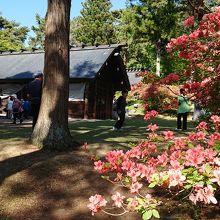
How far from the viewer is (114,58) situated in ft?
86.9

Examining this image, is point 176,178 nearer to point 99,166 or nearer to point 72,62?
point 99,166

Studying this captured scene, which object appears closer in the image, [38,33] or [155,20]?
[155,20]

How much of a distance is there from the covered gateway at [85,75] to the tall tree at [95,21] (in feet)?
81.8

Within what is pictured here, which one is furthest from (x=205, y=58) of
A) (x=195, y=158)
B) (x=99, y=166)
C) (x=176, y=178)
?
(x=176, y=178)

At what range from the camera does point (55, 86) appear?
8.09 metres

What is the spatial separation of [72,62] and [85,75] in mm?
3004

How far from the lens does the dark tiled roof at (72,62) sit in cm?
2417

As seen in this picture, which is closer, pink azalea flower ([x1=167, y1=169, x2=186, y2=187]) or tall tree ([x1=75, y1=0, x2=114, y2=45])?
pink azalea flower ([x1=167, y1=169, x2=186, y2=187])

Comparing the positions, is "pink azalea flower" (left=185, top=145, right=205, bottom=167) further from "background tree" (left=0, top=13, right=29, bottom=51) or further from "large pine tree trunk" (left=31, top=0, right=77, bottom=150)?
"background tree" (left=0, top=13, right=29, bottom=51)

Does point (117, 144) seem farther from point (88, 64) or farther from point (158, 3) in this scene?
point (158, 3)

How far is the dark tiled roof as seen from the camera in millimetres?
24172

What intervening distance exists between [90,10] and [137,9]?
15453 millimetres

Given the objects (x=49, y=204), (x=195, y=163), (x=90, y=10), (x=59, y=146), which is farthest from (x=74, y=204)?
(x=90, y=10)

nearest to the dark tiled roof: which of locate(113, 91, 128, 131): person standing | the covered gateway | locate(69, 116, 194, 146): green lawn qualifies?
the covered gateway
